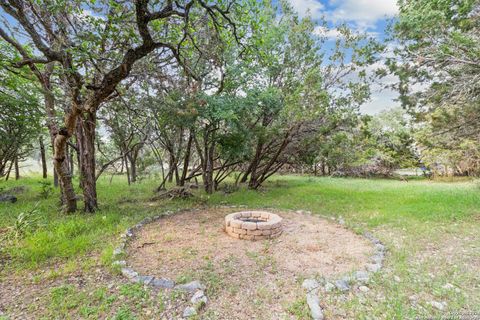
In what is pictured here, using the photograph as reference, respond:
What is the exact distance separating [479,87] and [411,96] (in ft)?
4.69

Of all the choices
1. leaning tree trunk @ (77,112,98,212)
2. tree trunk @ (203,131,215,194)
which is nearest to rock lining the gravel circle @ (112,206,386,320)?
leaning tree trunk @ (77,112,98,212)

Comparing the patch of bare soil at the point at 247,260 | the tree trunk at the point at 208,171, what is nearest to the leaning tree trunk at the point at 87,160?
the patch of bare soil at the point at 247,260

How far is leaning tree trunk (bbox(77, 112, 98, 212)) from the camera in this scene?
529 centimetres

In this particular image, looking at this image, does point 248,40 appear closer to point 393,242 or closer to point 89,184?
point 393,242

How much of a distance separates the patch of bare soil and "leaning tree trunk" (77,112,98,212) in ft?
5.87

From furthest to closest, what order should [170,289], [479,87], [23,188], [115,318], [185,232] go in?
[23,188] < [479,87] < [185,232] < [170,289] < [115,318]

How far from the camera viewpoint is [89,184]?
5.32 meters

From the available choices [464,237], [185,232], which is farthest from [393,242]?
[185,232]

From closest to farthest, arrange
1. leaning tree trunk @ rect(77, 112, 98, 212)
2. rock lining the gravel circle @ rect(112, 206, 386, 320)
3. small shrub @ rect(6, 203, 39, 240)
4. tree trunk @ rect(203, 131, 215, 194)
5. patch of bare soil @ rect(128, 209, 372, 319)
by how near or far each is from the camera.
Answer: rock lining the gravel circle @ rect(112, 206, 386, 320) < patch of bare soil @ rect(128, 209, 372, 319) < small shrub @ rect(6, 203, 39, 240) < leaning tree trunk @ rect(77, 112, 98, 212) < tree trunk @ rect(203, 131, 215, 194)

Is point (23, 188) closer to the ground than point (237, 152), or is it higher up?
closer to the ground

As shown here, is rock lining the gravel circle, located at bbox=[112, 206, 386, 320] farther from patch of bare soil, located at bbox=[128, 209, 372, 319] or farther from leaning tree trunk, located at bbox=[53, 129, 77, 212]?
leaning tree trunk, located at bbox=[53, 129, 77, 212]

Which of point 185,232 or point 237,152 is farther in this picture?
point 237,152

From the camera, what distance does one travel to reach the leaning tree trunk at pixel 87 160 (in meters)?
5.29

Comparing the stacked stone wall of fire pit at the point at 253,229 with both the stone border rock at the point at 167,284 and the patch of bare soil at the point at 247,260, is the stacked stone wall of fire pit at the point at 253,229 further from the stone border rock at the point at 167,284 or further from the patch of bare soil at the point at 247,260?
the stone border rock at the point at 167,284
